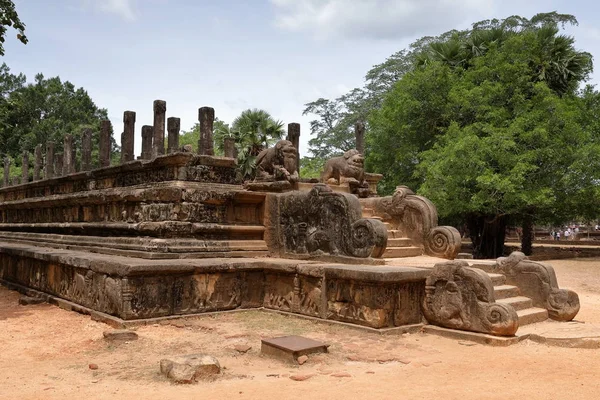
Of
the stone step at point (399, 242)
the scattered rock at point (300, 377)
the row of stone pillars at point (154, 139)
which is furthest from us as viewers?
the row of stone pillars at point (154, 139)

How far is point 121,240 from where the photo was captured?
352 inches

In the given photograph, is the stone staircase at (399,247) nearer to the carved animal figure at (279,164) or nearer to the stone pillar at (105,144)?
the carved animal figure at (279,164)

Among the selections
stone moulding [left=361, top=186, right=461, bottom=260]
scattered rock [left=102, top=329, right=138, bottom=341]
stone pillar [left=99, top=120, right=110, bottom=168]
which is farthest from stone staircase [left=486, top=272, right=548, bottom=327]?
stone pillar [left=99, top=120, right=110, bottom=168]

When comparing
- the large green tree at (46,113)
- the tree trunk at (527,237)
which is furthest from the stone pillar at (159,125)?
the large green tree at (46,113)

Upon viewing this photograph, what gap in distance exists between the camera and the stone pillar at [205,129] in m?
9.63

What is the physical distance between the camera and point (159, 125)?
10.3 metres

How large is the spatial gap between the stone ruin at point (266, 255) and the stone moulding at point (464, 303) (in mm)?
12

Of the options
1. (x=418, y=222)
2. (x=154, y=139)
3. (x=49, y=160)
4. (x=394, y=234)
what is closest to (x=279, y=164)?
(x=394, y=234)

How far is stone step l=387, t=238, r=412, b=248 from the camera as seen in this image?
8.52 m

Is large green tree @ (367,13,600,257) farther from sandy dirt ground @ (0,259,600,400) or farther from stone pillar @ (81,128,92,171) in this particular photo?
sandy dirt ground @ (0,259,600,400)

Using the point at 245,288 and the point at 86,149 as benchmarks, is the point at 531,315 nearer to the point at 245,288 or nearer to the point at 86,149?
the point at 245,288

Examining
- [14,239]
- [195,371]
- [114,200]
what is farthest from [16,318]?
[14,239]

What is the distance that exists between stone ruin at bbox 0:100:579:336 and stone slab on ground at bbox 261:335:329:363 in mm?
1168

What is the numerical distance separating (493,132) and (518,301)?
11.7m
